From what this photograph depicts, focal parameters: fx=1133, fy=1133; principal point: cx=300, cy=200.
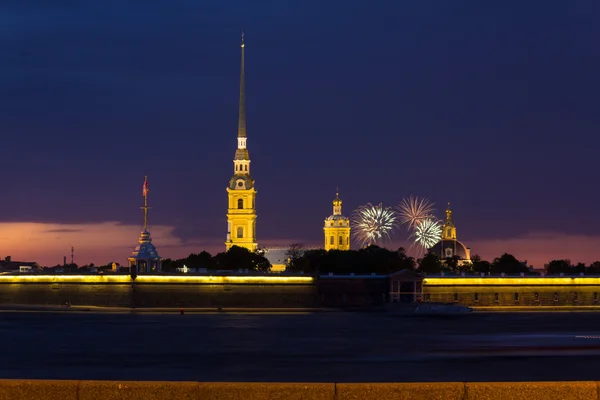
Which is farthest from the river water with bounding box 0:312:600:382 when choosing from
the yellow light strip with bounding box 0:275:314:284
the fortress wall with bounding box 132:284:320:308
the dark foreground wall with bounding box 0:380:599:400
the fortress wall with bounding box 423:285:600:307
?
the fortress wall with bounding box 423:285:600:307

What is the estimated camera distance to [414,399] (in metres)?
16.2

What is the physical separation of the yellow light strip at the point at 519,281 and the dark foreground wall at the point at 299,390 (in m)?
153

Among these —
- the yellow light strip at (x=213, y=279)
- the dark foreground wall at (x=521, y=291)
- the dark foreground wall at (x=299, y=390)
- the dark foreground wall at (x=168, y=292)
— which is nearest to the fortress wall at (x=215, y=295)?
the dark foreground wall at (x=168, y=292)

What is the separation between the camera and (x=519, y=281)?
168 meters

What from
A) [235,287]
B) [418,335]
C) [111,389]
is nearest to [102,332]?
[418,335]

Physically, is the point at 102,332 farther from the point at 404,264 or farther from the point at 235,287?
the point at 404,264

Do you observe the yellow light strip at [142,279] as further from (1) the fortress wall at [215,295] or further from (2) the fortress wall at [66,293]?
(1) the fortress wall at [215,295]

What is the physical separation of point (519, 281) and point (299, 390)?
509 feet

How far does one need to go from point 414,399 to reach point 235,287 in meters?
147

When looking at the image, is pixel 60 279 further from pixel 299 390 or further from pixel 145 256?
pixel 299 390

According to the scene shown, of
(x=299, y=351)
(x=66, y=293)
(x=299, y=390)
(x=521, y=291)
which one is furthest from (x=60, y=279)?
(x=299, y=390)

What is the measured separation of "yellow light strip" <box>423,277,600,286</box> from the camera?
16750 cm

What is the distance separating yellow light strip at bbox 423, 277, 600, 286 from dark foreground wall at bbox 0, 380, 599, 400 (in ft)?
502

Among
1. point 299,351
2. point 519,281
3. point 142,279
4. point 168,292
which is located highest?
point 519,281
